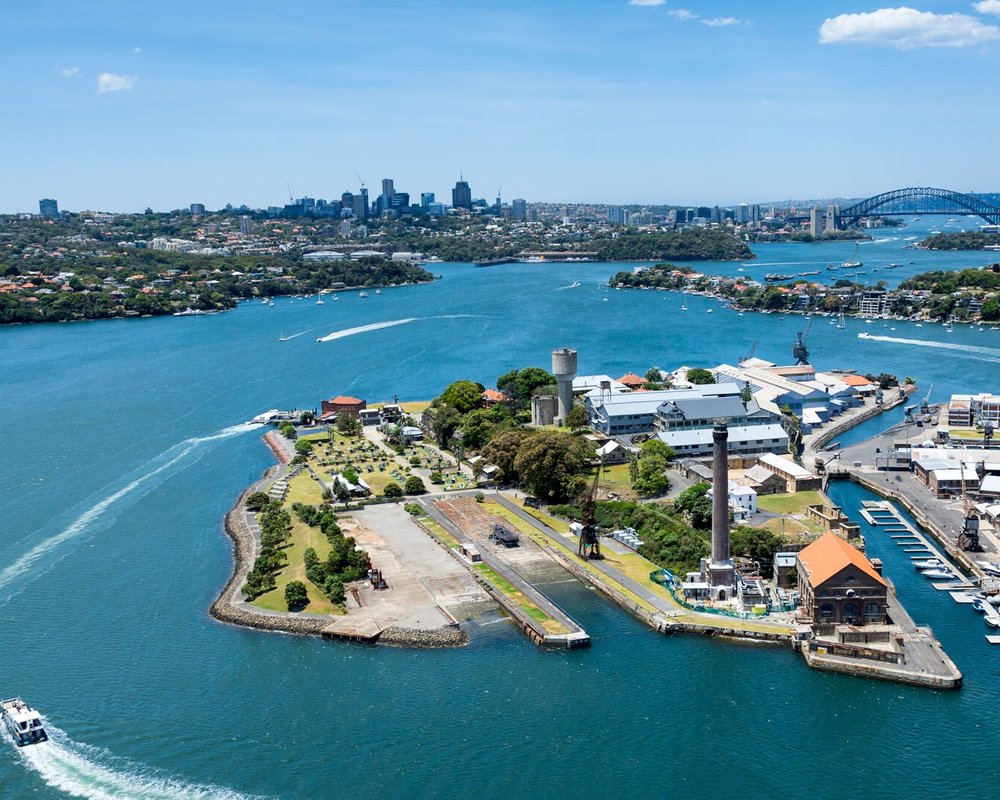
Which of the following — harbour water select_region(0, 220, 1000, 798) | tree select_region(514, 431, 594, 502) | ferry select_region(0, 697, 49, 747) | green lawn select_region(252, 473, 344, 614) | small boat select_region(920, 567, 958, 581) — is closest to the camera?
harbour water select_region(0, 220, 1000, 798)

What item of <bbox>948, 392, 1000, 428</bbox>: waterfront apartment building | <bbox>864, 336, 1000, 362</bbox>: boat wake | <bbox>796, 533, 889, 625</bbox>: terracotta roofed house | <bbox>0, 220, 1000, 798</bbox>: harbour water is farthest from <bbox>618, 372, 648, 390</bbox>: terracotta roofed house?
<bbox>796, 533, 889, 625</bbox>: terracotta roofed house

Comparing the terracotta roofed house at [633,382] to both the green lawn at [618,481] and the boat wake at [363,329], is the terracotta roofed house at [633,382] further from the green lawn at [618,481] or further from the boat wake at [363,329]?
the boat wake at [363,329]

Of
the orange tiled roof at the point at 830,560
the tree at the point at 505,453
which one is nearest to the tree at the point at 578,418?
the tree at the point at 505,453

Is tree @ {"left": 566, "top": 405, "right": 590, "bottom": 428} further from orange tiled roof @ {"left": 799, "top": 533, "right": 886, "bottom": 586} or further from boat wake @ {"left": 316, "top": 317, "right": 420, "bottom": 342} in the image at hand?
boat wake @ {"left": 316, "top": 317, "right": 420, "bottom": 342}

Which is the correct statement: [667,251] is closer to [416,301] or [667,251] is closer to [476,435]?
[416,301]

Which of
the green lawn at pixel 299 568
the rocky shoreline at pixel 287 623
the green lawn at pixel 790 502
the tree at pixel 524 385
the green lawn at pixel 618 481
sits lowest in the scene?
the rocky shoreline at pixel 287 623

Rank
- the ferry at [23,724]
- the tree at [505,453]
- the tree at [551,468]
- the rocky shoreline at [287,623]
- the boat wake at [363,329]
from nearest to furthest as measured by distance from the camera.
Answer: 1. the ferry at [23,724]
2. the rocky shoreline at [287,623]
3. the tree at [551,468]
4. the tree at [505,453]
5. the boat wake at [363,329]
